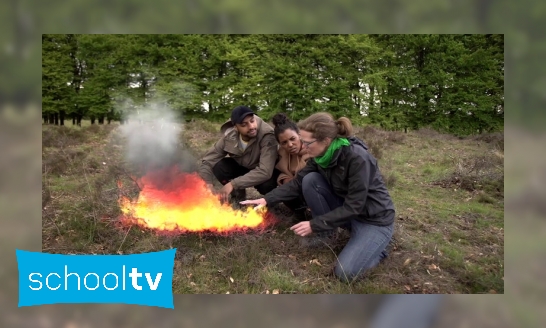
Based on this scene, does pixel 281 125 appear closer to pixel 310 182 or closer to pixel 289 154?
pixel 289 154

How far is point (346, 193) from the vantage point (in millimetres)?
3643

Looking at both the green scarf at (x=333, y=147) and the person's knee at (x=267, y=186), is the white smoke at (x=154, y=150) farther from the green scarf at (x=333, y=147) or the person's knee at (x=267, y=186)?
the green scarf at (x=333, y=147)

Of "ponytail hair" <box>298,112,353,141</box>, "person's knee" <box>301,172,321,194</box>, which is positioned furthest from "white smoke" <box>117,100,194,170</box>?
"ponytail hair" <box>298,112,353,141</box>

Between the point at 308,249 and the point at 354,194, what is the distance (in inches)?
40.8

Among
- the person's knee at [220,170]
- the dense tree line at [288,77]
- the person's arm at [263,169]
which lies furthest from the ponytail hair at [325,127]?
the dense tree line at [288,77]

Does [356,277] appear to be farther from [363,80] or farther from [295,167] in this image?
[363,80]

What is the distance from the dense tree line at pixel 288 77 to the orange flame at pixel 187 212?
9.42 ft

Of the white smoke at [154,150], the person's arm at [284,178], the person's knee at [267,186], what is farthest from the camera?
the white smoke at [154,150]

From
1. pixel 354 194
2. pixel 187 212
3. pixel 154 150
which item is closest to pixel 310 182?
pixel 354 194

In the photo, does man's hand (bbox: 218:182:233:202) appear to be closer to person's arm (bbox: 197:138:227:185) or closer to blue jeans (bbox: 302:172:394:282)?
person's arm (bbox: 197:138:227:185)

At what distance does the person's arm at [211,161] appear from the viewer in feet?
15.5

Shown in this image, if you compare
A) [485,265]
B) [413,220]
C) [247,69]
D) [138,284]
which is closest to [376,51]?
[247,69]

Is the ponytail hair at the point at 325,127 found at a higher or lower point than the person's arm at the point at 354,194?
higher

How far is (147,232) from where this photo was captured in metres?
4.22
